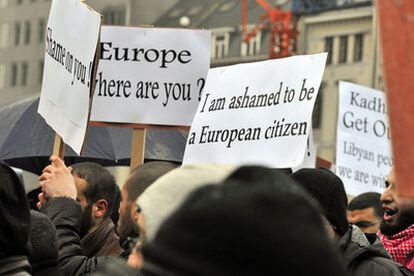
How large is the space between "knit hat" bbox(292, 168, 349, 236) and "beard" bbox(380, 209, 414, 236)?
56 cm

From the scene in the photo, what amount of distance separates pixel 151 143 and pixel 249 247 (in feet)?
22.2

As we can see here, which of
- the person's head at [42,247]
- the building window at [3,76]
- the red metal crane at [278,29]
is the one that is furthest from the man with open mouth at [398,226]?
the building window at [3,76]

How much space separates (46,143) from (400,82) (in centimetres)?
625

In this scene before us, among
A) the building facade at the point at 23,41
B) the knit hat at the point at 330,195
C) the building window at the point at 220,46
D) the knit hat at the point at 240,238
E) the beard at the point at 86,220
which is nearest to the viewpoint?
the knit hat at the point at 240,238

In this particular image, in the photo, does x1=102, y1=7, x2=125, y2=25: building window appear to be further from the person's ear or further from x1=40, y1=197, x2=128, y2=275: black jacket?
x1=40, y1=197, x2=128, y2=275: black jacket

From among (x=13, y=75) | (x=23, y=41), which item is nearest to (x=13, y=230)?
(x=23, y=41)

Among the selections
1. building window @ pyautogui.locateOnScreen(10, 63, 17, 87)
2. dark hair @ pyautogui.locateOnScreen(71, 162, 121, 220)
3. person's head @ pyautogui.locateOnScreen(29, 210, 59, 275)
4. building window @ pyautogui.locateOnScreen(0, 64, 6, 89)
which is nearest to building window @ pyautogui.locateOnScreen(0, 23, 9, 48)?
building window @ pyautogui.locateOnScreen(0, 64, 6, 89)

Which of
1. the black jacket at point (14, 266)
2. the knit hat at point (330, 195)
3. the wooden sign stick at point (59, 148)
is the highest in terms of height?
the wooden sign stick at point (59, 148)

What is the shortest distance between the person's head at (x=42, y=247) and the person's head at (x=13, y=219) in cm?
50

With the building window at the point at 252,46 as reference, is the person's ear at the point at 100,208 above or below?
below

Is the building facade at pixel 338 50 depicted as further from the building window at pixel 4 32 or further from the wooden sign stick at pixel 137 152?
the wooden sign stick at pixel 137 152

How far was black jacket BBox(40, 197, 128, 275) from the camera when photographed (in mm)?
5328

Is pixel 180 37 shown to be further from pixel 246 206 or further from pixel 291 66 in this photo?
pixel 246 206

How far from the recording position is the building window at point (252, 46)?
242 feet
